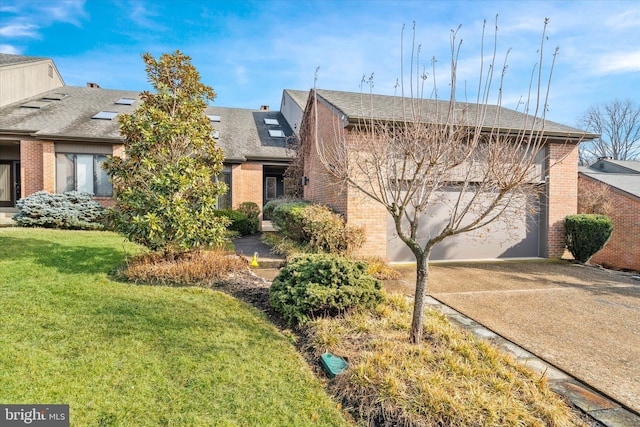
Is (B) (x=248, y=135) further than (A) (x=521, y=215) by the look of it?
Yes

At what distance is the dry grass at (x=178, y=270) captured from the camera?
6.03m

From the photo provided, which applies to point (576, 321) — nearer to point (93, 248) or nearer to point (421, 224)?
point (421, 224)

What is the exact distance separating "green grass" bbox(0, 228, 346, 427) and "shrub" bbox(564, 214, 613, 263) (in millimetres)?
9137

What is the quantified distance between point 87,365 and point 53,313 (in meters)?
1.71

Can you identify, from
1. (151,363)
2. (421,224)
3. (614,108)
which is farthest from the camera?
(614,108)

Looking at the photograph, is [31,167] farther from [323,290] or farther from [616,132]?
[616,132]

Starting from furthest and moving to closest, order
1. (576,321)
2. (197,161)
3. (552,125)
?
(552,125) < (197,161) < (576,321)

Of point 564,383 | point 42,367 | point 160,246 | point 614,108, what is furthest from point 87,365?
point 614,108

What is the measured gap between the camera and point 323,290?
4.44 m

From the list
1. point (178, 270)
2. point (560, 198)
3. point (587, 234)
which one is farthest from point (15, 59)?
point (587, 234)

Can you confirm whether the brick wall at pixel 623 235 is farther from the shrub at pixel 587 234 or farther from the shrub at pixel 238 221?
the shrub at pixel 238 221

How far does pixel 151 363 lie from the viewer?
3.34 metres

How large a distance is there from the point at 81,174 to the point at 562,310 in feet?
53.4

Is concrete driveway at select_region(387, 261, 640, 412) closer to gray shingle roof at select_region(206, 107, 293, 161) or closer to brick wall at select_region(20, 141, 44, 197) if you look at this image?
gray shingle roof at select_region(206, 107, 293, 161)
